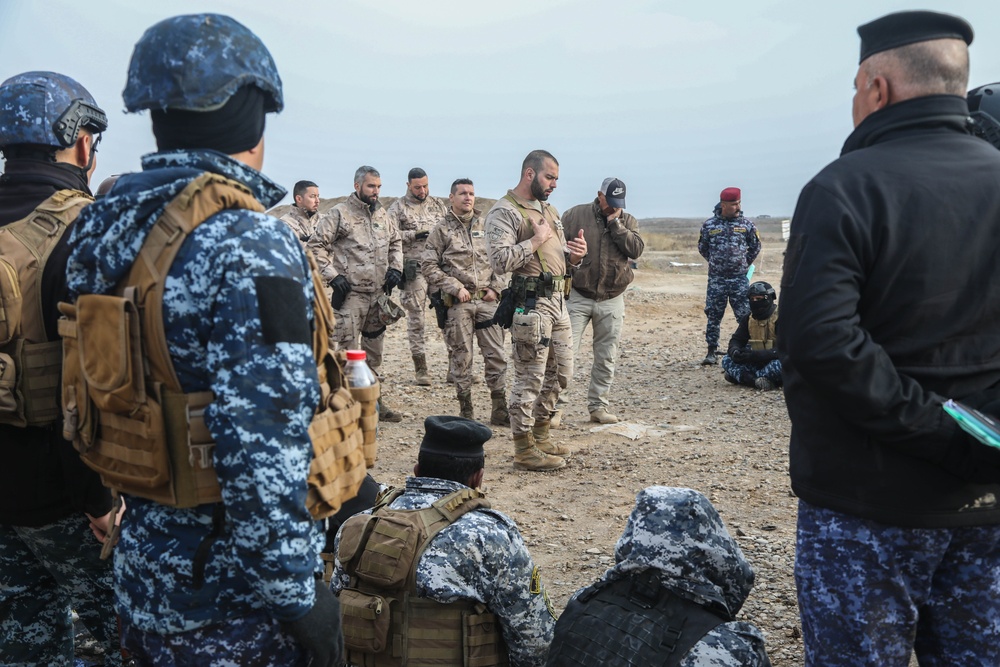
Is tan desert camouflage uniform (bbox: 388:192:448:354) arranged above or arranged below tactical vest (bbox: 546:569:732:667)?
above

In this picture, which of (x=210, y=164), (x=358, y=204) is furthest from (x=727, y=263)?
(x=210, y=164)

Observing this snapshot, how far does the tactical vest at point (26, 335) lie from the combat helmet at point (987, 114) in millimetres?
2817

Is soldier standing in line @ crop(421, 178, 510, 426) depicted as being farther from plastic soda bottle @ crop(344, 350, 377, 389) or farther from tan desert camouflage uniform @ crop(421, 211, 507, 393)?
plastic soda bottle @ crop(344, 350, 377, 389)

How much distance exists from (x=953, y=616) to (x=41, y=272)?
267 centimetres

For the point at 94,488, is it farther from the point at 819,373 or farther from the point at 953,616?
the point at 953,616

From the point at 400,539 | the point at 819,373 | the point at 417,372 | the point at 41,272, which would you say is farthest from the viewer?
the point at 417,372

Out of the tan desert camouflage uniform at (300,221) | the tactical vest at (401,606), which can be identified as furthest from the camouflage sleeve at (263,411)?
the tan desert camouflage uniform at (300,221)

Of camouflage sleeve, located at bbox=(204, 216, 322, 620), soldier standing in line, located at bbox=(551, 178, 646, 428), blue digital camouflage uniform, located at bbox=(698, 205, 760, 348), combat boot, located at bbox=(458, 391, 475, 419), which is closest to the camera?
camouflage sleeve, located at bbox=(204, 216, 322, 620)

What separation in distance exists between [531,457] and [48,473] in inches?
165

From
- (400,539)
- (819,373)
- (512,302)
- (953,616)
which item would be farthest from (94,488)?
(512,302)

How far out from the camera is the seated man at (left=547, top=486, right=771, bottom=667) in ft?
8.06

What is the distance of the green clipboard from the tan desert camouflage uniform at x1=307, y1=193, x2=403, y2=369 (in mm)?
6450

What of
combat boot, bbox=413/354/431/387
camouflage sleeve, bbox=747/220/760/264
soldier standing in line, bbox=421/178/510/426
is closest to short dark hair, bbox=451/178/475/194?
soldier standing in line, bbox=421/178/510/426

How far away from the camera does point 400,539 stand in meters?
2.74
